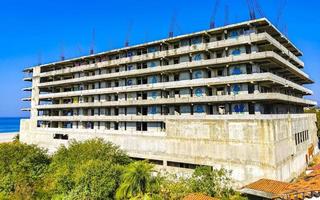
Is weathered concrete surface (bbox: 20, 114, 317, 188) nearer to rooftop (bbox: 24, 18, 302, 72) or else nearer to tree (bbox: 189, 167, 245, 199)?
tree (bbox: 189, 167, 245, 199)

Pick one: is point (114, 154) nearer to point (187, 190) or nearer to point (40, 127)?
point (187, 190)

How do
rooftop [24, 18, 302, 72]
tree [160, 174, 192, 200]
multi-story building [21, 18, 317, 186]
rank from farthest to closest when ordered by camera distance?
rooftop [24, 18, 302, 72]
multi-story building [21, 18, 317, 186]
tree [160, 174, 192, 200]

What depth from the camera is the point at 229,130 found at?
36312 mm

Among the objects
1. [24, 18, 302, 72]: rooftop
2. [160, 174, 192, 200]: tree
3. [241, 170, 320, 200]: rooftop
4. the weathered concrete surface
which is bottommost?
[160, 174, 192, 200]: tree

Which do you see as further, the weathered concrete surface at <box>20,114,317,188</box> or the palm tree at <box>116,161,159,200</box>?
the weathered concrete surface at <box>20,114,317,188</box>

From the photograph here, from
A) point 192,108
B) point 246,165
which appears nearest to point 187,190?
point 246,165

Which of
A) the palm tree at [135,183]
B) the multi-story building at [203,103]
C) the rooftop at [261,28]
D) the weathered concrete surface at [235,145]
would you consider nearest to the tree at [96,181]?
the palm tree at [135,183]

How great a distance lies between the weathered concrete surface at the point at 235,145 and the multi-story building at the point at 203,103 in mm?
129

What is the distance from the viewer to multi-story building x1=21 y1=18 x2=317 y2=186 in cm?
3553

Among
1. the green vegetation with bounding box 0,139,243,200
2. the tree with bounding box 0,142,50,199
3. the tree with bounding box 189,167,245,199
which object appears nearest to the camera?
the green vegetation with bounding box 0,139,243,200

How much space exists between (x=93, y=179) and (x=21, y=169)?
15907 mm

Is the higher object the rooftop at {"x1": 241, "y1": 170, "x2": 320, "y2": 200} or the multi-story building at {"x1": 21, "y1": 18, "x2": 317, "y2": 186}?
the multi-story building at {"x1": 21, "y1": 18, "x2": 317, "y2": 186}

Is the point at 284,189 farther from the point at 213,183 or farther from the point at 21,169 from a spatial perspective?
the point at 21,169

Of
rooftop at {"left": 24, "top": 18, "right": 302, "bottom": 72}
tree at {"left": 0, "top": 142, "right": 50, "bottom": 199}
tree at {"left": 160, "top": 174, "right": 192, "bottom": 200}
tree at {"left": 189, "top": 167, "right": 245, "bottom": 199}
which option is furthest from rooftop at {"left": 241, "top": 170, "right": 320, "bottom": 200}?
tree at {"left": 0, "top": 142, "right": 50, "bottom": 199}
